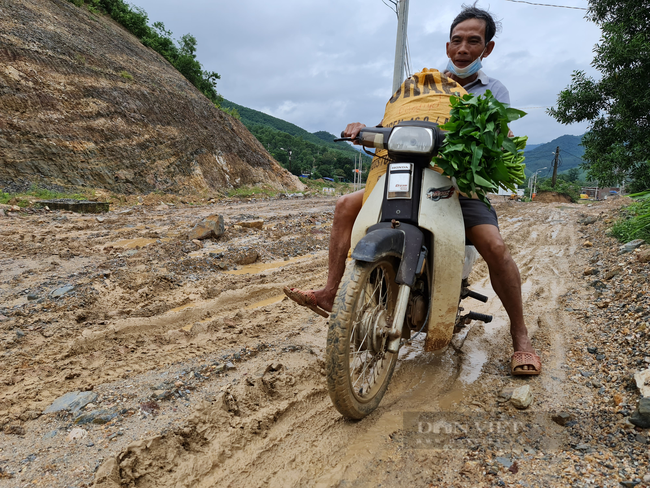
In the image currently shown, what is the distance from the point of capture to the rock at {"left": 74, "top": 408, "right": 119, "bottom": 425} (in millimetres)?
1913

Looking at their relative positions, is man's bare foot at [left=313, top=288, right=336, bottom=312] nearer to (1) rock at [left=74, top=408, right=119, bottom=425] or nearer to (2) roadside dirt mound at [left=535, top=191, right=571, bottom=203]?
(1) rock at [left=74, top=408, right=119, bottom=425]

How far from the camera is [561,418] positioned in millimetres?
1965

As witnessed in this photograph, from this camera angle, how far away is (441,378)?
8.29 feet

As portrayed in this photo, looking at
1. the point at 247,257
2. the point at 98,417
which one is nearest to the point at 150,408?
the point at 98,417

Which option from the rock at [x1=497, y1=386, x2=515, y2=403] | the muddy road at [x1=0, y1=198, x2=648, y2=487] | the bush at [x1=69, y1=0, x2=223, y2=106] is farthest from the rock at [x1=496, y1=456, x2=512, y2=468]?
the bush at [x1=69, y1=0, x2=223, y2=106]

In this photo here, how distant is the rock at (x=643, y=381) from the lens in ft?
6.26

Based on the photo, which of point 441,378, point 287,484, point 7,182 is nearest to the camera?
point 287,484

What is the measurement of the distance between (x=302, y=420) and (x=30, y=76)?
53.7ft

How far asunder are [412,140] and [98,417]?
2151 mm

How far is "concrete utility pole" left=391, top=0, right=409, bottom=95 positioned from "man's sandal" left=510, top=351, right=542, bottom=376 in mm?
9122

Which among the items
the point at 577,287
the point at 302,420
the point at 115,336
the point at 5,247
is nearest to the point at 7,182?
the point at 5,247

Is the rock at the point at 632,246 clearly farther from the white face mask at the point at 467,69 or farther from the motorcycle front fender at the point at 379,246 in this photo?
the motorcycle front fender at the point at 379,246

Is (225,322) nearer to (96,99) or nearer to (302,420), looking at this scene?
(302,420)

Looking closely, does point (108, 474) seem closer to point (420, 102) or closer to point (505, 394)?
point (505, 394)
